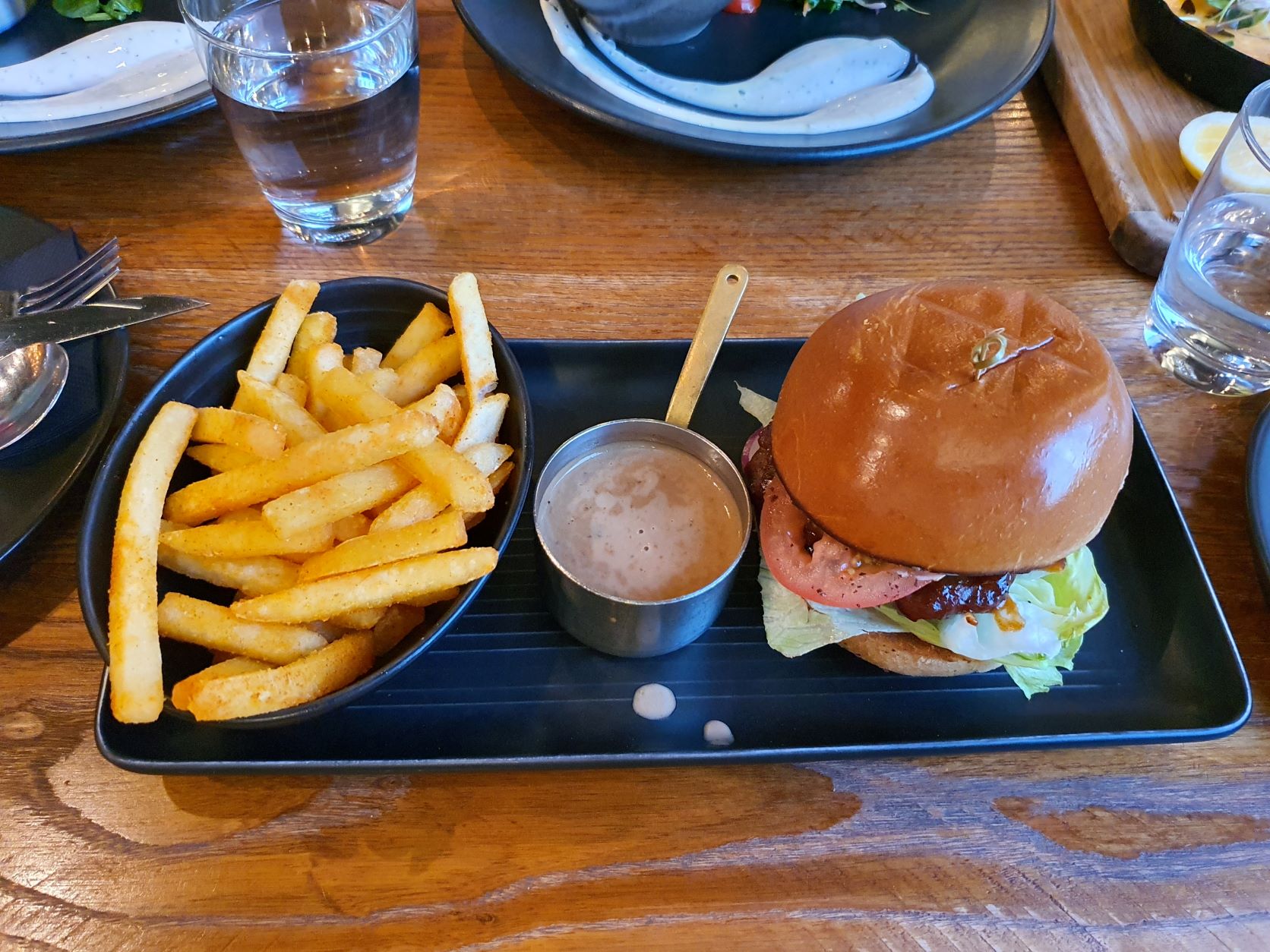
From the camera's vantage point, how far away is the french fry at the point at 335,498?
118 centimetres

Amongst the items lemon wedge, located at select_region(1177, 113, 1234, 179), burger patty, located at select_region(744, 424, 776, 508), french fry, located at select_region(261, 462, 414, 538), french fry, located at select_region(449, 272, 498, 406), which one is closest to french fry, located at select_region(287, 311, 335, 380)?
french fry, located at select_region(449, 272, 498, 406)

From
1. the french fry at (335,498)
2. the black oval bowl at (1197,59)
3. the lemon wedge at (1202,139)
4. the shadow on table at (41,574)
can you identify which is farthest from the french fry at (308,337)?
the black oval bowl at (1197,59)

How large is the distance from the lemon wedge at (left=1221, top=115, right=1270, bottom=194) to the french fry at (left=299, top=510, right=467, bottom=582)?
1.66m

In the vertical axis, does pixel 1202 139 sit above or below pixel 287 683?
above

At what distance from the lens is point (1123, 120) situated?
2.38 m

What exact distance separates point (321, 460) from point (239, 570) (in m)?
0.22

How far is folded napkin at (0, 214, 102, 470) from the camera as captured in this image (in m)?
1.52

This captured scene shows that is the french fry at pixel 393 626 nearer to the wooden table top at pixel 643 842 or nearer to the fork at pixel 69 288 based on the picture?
the wooden table top at pixel 643 842

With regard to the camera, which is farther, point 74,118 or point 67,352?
point 74,118

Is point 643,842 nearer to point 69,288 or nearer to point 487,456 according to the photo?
point 487,456

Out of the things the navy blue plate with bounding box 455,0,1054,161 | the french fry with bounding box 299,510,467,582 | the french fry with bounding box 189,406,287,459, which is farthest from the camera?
the navy blue plate with bounding box 455,0,1054,161

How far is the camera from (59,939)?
3.91 ft

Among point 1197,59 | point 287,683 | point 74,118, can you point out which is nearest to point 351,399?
point 287,683

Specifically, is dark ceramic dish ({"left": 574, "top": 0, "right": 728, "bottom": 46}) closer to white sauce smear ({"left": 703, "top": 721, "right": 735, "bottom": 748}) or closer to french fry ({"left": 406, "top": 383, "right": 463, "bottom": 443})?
french fry ({"left": 406, "top": 383, "right": 463, "bottom": 443})
